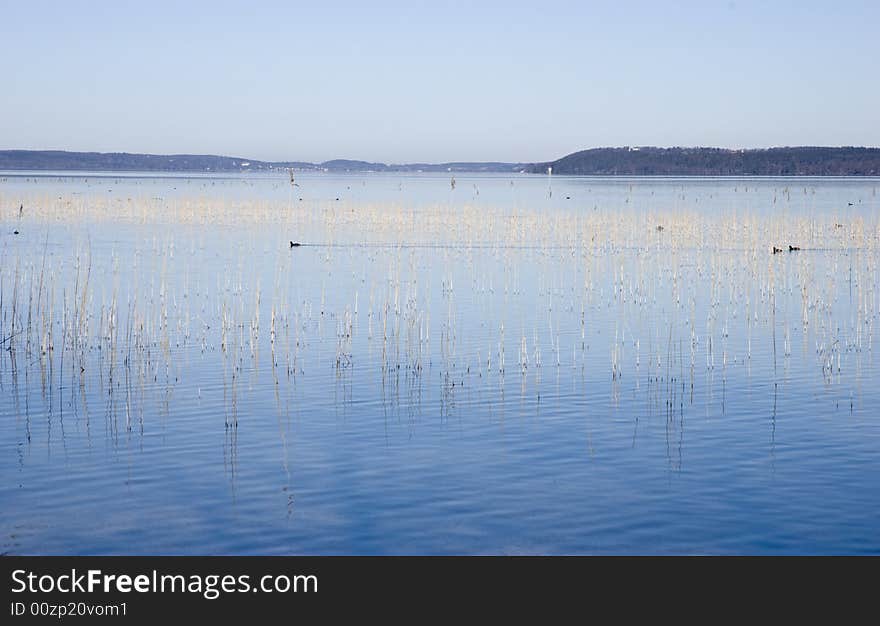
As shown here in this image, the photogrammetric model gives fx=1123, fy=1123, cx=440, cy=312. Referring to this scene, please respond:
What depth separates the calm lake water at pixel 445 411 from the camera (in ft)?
29.8

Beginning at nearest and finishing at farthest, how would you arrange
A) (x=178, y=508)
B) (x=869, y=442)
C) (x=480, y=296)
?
1. (x=178, y=508)
2. (x=869, y=442)
3. (x=480, y=296)

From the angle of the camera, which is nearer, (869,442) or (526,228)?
(869,442)

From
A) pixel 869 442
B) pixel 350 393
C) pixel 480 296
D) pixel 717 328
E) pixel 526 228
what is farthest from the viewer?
Result: pixel 526 228

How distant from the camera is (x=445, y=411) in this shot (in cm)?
1305

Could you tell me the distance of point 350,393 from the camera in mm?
13875

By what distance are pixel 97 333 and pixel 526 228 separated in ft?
78.1

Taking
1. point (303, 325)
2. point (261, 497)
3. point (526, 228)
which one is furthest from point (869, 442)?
point (526, 228)

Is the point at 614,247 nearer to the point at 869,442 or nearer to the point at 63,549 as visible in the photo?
the point at 869,442

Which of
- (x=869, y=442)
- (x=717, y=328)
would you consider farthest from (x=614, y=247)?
(x=869, y=442)

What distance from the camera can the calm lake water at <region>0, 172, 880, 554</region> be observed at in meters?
9.08
